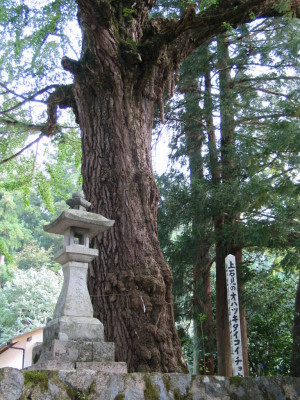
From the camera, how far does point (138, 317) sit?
4.67 metres

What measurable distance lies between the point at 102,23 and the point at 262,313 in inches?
245

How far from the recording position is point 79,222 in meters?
4.02

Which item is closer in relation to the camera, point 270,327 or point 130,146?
point 130,146

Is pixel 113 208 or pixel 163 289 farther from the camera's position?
pixel 113 208

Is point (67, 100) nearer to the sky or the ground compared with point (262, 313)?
nearer to the sky

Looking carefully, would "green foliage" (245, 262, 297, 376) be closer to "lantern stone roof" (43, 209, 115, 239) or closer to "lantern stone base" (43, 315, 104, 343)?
"lantern stone roof" (43, 209, 115, 239)

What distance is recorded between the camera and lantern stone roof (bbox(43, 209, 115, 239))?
3.96 m

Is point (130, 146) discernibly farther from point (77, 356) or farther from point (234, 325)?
point (77, 356)

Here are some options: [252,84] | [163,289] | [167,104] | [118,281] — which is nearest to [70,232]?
[118,281]

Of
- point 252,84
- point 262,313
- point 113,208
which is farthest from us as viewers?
point 252,84

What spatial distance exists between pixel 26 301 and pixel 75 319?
65.0 ft

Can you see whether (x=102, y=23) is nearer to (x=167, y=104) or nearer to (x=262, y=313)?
(x=167, y=104)

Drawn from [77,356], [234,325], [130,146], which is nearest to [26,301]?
[130,146]

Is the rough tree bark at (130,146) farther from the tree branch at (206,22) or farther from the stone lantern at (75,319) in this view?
the stone lantern at (75,319)
